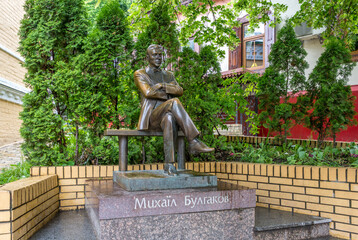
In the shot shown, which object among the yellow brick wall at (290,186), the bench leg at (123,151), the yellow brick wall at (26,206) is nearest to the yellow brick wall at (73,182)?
the yellow brick wall at (290,186)

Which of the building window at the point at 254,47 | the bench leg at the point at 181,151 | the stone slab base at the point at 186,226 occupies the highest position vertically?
the building window at the point at 254,47

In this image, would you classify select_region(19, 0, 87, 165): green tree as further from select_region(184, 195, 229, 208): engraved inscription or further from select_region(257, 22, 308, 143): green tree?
select_region(257, 22, 308, 143): green tree

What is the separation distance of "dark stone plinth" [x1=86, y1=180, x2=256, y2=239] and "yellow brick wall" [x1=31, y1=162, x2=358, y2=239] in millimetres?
1103

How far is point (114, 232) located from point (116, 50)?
121 inches

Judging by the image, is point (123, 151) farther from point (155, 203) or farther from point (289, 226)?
point (289, 226)

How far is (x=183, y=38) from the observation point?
328 inches

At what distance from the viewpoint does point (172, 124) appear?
3.57 m

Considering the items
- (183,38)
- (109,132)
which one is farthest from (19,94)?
(109,132)

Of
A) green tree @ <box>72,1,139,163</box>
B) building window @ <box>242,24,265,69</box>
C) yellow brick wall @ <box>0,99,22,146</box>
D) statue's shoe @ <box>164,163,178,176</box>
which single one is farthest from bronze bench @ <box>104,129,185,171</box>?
building window @ <box>242,24,265,69</box>

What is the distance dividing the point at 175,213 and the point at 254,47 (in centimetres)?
1231

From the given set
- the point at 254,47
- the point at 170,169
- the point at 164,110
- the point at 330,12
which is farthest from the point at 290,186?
the point at 254,47

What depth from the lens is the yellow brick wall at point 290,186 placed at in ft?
12.1

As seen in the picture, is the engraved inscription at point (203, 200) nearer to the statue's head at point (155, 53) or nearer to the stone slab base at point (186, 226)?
the stone slab base at point (186, 226)

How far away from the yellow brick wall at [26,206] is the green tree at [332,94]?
187 inches
